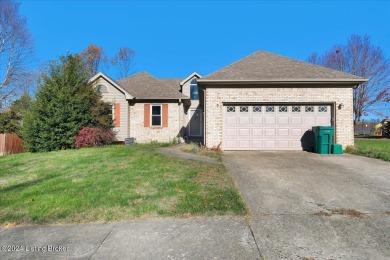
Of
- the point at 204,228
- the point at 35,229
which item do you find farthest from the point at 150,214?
the point at 35,229

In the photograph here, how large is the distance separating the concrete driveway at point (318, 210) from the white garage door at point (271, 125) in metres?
4.25

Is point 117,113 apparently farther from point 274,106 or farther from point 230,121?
point 274,106

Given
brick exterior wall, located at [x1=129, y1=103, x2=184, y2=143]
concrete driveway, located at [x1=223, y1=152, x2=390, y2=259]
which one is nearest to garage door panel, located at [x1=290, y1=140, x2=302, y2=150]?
concrete driveway, located at [x1=223, y1=152, x2=390, y2=259]

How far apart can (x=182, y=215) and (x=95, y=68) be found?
3661 cm

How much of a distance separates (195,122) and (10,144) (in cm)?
1331

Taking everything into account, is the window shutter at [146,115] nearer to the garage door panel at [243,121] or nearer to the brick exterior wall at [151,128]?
the brick exterior wall at [151,128]

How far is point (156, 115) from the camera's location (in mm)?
17266

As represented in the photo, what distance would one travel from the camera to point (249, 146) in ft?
→ 37.8

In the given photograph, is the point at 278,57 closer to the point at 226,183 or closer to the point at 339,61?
the point at 226,183

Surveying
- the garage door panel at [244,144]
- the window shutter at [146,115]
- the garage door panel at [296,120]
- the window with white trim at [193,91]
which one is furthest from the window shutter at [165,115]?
the garage door panel at [296,120]

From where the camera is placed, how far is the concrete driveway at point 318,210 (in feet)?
9.65

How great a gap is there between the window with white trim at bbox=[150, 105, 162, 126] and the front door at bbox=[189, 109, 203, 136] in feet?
12.9

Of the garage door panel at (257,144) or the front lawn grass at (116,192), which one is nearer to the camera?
the front lawn grass at (116,192)

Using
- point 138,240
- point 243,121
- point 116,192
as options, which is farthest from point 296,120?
point 138,240
